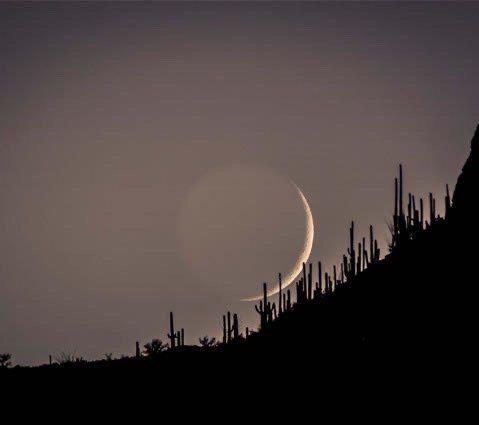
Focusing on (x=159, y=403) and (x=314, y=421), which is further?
(x=159, y=403)

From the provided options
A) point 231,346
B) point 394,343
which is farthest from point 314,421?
point 231,346

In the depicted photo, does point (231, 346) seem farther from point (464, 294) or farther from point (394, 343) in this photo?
point (464, 294)

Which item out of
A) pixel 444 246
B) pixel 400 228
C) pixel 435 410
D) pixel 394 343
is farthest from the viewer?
pixel 400 228

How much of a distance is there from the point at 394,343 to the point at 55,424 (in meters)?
12.5

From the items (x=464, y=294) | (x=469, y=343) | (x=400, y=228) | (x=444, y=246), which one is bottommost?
(x=469, y=343)

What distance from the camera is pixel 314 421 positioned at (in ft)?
51.2

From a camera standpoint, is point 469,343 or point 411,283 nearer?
point 469,343

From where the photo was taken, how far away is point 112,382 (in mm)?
25172

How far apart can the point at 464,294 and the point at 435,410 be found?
2.65 m

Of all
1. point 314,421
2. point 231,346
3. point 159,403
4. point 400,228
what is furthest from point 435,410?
point 231,346

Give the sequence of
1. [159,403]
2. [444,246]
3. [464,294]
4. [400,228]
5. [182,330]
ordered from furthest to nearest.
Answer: [182,330]
[159,403]
[400,228]
[444,246]
[464,294]

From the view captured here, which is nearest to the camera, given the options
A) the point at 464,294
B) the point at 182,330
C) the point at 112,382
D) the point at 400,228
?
the point at 464,294

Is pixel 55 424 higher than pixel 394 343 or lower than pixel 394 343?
lower

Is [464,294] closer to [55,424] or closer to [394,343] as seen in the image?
[394,343]
